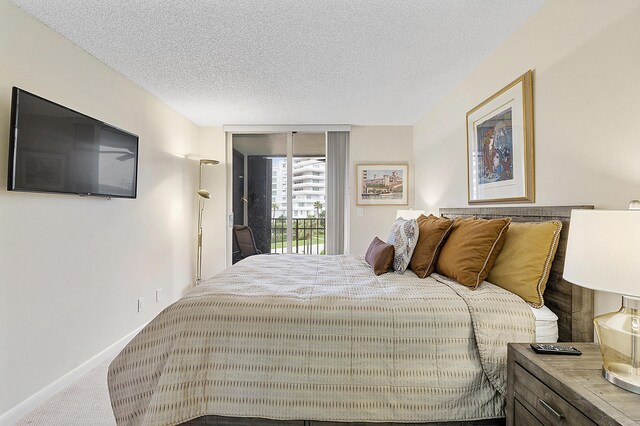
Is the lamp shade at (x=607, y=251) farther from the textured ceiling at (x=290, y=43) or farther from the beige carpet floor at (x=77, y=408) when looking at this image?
the beige carpet floor at (x=77, y=408)

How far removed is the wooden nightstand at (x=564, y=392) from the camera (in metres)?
0.90

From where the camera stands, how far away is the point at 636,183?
1.27m

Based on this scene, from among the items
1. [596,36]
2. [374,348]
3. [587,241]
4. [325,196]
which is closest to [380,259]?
[374,348]

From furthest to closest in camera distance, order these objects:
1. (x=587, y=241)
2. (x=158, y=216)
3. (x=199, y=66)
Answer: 1. (x=158, y=216)
2. (x=199, y=66)
3. (x=587, y=241)

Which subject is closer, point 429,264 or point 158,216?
point 429,264

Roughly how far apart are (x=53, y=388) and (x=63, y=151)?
1.56 metres

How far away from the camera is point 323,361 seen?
4.65 ft

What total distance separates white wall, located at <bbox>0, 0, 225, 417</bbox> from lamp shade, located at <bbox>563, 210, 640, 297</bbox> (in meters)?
2.75

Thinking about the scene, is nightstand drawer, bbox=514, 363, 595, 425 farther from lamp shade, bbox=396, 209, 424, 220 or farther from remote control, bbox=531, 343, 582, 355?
lamp shade, bbox=396, 209, 424, 220

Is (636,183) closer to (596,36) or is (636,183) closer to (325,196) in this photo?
(596,36)

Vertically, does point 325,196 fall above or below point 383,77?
below

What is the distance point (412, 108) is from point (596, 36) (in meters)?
2.21

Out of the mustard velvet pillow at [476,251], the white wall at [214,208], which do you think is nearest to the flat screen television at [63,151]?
the white wall at [214,208]

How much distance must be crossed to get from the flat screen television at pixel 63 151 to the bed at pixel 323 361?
124cm
